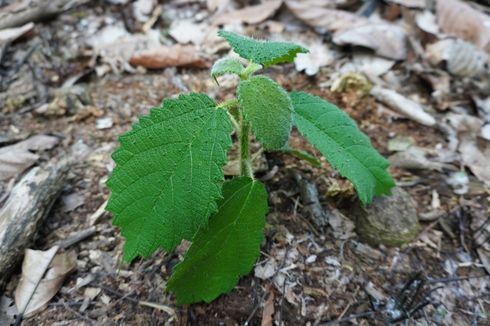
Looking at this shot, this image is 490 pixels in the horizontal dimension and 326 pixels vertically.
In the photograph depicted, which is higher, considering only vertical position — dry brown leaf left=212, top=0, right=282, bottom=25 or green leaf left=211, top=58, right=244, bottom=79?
green leaf left=211, top=58, right=244, bottom=79

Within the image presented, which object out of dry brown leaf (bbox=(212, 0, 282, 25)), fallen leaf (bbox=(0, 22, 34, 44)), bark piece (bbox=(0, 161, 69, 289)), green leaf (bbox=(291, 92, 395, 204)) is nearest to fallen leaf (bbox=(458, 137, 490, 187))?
green leaf (bbox=(291, 92, 395, 204))

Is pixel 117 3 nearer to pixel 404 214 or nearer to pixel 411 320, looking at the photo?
pixel 404 214

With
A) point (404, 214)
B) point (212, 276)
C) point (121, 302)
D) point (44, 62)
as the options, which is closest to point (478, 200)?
point (404, 214)

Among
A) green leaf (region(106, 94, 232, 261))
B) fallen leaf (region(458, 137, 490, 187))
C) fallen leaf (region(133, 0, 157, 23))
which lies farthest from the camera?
fallen leaf (region(133, 0, 157, 23))

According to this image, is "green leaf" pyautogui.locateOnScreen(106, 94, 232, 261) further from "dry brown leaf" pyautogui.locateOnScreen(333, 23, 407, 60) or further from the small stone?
"dry brown leaf" pyautogui.locateOnScreen(333, 23, 407, 60)

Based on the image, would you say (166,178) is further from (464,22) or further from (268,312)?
(464,22)

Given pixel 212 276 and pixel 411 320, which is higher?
pixel 212 276

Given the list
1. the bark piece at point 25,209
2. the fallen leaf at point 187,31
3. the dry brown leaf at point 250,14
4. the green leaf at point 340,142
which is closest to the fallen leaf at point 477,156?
the green leaf at point 340,142
